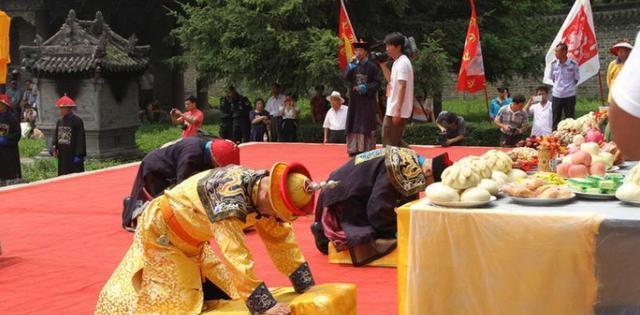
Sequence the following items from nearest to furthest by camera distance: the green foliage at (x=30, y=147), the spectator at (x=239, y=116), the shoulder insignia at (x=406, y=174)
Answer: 1. the shoulder insignia at (x=406, y=174)
2. the spectator at (x=239, y=116)
3. the green foliage at (x=30, y=147)

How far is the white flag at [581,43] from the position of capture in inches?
414

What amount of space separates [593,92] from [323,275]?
22537mm

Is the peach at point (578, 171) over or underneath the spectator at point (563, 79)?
underneath

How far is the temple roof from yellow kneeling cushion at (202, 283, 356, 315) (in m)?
11.6

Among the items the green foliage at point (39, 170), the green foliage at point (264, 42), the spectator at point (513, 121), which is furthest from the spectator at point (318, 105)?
the spectator at point (513, 121)

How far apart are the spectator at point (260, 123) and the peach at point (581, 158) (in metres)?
10.5

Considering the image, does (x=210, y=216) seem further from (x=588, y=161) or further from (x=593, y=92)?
(x=593, y=92)

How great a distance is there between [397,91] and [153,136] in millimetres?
11467

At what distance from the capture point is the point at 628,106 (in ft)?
4.92

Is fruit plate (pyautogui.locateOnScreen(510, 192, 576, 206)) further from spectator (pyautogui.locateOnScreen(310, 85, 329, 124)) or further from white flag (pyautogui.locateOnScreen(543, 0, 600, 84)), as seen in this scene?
spectator (pyautogui.locateOnScreen(310, 85, 329, 124))

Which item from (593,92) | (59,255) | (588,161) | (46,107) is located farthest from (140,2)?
(588,161)

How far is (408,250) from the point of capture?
410cm

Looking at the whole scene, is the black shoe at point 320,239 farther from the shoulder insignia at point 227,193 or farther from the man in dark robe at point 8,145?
the man in dark robe at point 8,145

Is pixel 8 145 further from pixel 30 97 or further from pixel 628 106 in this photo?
pixel 30 97
